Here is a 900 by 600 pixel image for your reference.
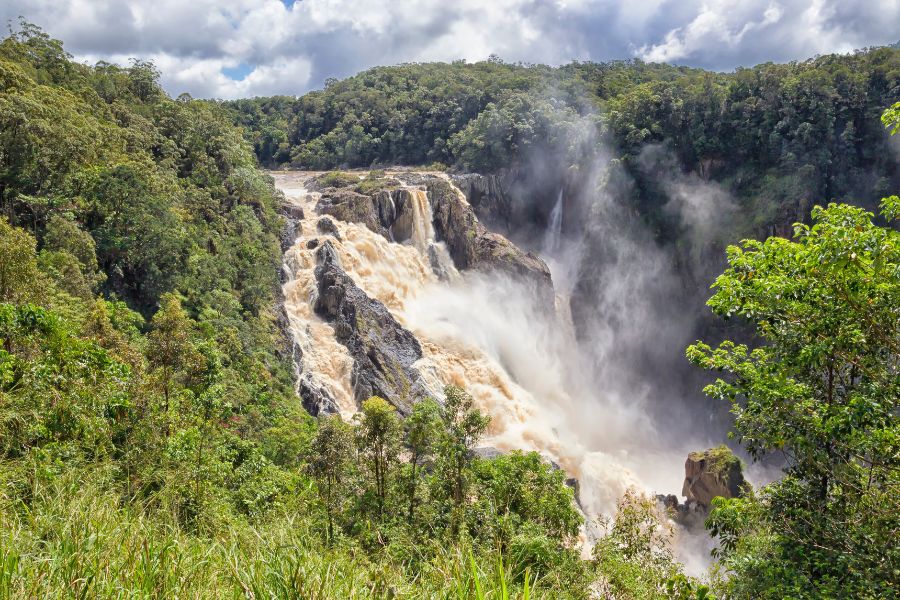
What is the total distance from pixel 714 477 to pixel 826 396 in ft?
56.4

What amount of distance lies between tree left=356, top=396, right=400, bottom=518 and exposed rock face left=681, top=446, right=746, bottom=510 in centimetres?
1545

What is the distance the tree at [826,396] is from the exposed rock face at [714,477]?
1621 cm

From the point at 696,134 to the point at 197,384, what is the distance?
36.7 metres

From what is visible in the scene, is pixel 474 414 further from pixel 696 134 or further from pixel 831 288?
pixel 696 134

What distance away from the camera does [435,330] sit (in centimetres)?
2752

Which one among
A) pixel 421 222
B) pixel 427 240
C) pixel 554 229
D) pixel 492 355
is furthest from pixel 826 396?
pixel 554 229

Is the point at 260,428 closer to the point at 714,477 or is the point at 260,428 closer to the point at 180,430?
the point at 180,430

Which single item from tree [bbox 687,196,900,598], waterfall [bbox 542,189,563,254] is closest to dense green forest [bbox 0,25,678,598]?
tree [bbox 687,196,900,598]

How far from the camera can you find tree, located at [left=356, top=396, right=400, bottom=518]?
30.7 feet

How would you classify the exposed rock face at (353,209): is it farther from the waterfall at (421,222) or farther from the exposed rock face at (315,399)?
the exposed rock face at (315,399)

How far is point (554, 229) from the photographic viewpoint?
40656 mm

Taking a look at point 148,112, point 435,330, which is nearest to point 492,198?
point 435,330

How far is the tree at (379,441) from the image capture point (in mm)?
9359

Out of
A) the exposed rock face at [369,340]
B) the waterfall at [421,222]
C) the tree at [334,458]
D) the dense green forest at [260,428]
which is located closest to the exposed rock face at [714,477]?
the dense green forest at [260,428]
